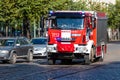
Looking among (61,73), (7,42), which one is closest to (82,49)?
(7,42)

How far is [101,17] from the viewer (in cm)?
3503

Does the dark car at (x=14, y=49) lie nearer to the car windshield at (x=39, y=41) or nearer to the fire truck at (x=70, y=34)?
the fire truck at (x=70, y=34)

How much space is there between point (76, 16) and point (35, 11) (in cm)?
2574

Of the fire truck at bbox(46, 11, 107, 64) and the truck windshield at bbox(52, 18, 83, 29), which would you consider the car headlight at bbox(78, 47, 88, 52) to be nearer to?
the fire truck at bbox(46, 11, 107, 64)

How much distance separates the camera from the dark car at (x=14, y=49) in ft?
107

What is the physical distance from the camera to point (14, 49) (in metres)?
33.1

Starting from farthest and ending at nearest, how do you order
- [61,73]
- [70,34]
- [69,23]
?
[69,23] < [70,34] < [61,73]

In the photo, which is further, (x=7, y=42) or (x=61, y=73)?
(x=7, y=42)

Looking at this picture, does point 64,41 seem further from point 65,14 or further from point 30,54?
point 30,54

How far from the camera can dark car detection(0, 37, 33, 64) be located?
32.7 m

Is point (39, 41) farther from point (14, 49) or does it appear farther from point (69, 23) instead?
point (69, 23)

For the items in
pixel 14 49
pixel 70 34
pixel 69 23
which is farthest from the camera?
pixel 14 49

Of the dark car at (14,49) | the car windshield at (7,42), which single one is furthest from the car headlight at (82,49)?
the car windshield at (7,42)

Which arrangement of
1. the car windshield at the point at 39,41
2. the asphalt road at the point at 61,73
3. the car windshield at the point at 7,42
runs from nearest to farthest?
the asphalt road at the point at 61,73
the car windshield at the point at 7,42
the car windshield at the point at 39,41
